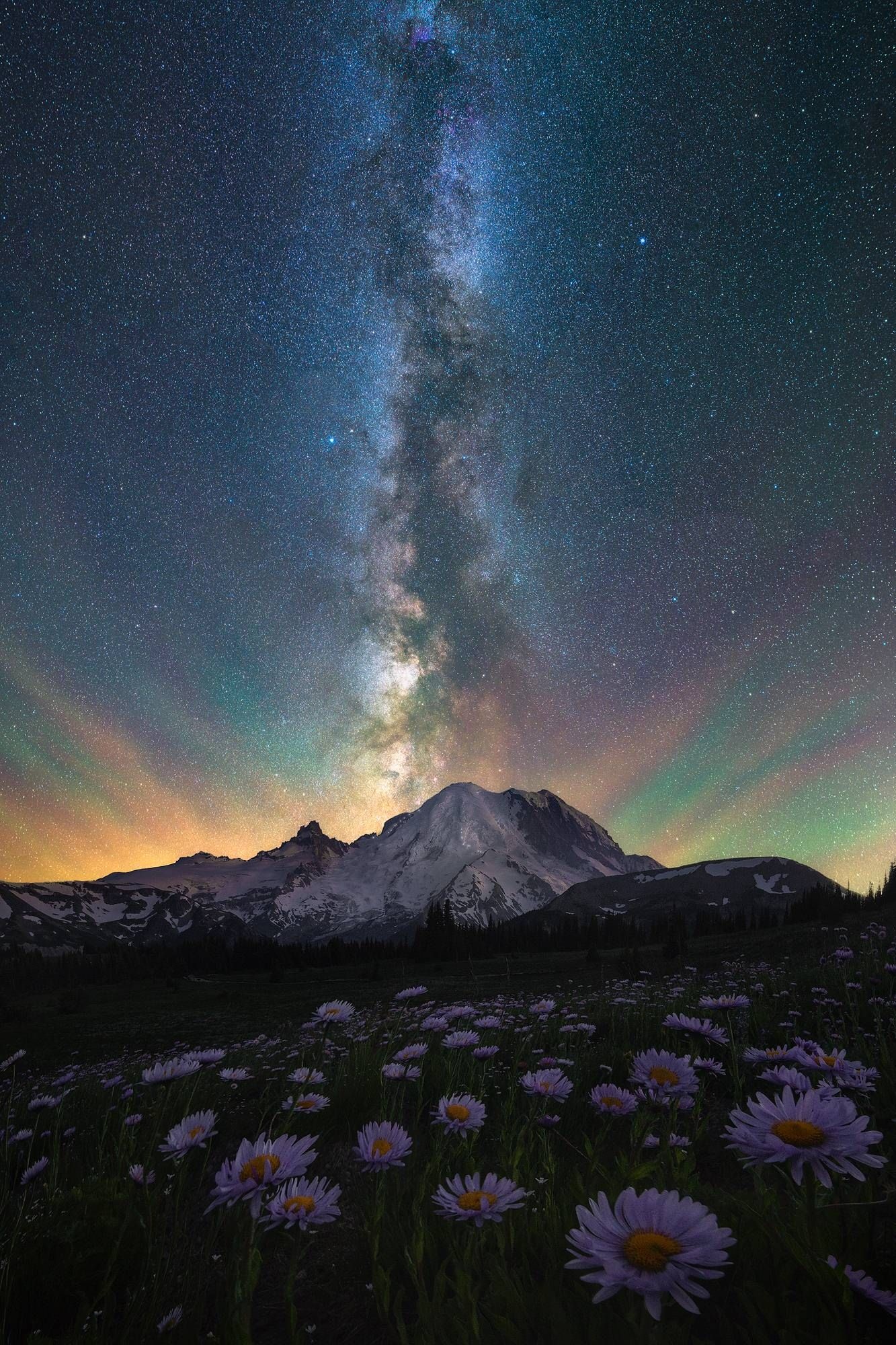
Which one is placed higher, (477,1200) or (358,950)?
(358,950)

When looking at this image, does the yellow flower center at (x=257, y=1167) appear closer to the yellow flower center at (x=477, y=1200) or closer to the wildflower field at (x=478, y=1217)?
the wildflower field at (x=478, y=1217)

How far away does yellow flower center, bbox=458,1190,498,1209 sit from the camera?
1606 millimetres

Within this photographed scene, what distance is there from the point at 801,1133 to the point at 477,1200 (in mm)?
843

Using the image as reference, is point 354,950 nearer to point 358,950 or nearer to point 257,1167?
point 358,950

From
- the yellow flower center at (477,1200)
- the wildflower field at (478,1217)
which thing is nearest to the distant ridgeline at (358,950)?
the wildflower field at (478,1217)

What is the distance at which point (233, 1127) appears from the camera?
426 centimetres

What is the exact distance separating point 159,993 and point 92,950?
324 feet

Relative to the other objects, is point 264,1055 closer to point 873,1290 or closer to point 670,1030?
point 670,1030

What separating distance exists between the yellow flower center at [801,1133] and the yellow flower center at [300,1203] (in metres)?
1.21

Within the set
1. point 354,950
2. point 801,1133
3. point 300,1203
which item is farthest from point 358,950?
point 801,1133

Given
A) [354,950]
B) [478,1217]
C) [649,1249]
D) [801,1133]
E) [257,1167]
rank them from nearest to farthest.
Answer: [649,1249], [801,1133], [478,1217], [257,1167], [354,950]

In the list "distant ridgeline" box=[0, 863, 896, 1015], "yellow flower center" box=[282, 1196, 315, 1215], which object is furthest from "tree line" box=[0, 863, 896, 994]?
"yellow flower center" box=[282, 1196, 315, 1215]

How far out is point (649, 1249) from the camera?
45.6 inches

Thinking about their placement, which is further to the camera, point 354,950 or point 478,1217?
point 354,950
